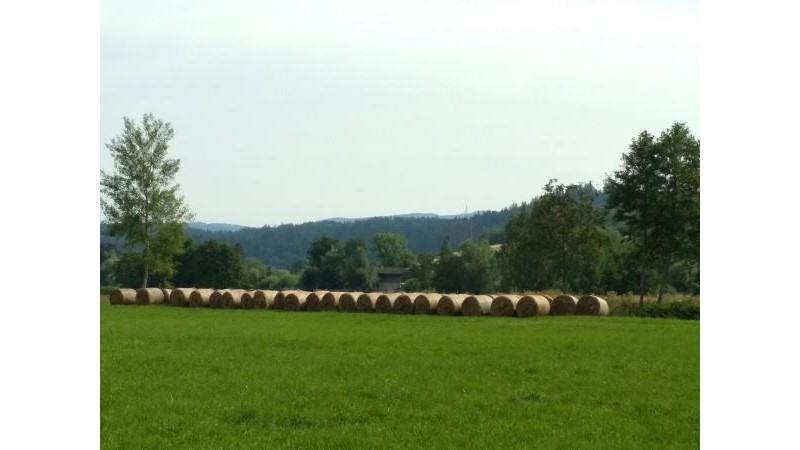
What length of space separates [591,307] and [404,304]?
7.39 meters

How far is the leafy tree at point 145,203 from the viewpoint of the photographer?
61562 mm

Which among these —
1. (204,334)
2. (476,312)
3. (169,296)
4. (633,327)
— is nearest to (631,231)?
(476,312)

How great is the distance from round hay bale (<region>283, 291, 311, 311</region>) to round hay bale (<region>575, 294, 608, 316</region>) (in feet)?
40.1

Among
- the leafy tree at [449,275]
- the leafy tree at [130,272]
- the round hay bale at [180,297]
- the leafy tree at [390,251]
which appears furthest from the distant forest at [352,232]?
the round hay bale at [180,297]

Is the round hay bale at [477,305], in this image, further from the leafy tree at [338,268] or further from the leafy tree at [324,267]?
the leafy tree at [324,267]

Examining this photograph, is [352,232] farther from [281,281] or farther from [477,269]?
[477,269]

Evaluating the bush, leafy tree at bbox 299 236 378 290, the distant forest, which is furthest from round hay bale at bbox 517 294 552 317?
the distant forest

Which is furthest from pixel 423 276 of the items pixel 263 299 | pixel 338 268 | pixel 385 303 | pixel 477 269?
pixel 385 303

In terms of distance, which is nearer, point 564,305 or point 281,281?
point 564,305

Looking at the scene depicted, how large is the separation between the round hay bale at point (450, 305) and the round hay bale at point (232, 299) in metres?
10.8

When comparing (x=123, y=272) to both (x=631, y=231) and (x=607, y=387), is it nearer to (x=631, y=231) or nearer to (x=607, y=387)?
(x=631, y=231)

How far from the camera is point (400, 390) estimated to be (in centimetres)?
1386

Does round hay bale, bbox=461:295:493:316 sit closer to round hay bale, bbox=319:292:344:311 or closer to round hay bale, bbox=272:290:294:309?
round hay bale, bbox=319:292:344:311

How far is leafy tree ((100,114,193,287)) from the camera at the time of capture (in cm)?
6156
